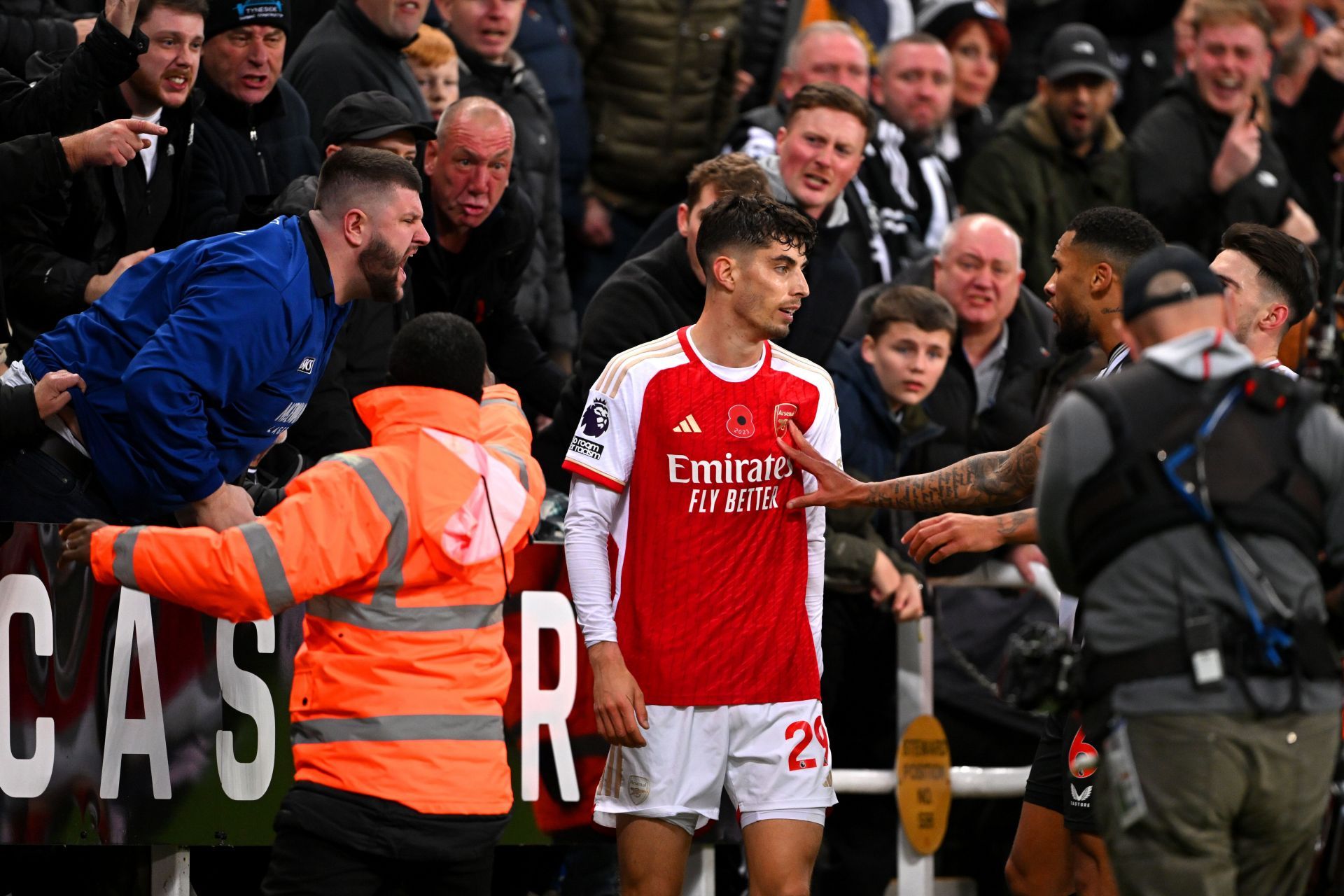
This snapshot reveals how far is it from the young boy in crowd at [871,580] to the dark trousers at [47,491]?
9.29ft

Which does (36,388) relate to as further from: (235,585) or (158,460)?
(235,585)


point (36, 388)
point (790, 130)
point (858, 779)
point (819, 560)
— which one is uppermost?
point (790, 130)

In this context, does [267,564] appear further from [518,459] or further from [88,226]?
[88,226]

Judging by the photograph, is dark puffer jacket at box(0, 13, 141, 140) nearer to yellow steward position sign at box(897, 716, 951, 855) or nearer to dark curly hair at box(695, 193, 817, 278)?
dark curly hair at box(695, 193, 817, 278)

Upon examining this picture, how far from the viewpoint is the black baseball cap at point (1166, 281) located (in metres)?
4.30

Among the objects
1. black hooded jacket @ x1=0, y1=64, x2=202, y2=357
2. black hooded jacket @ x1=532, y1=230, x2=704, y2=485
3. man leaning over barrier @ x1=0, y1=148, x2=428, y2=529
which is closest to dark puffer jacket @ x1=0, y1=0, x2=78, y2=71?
black hooded jacket @ x1=0, y1=64, x2=202, y2=357

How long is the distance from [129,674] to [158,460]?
0.88 meters

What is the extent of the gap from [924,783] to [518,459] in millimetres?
2633

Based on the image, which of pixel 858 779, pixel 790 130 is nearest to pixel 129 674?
pixel 858 779

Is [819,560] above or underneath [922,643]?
above

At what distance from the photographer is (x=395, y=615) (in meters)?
5.18

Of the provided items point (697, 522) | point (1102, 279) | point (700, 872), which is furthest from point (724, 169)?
point (700, 872)

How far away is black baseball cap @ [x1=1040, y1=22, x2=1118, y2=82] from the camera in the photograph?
993cm

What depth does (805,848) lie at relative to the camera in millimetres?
5582
